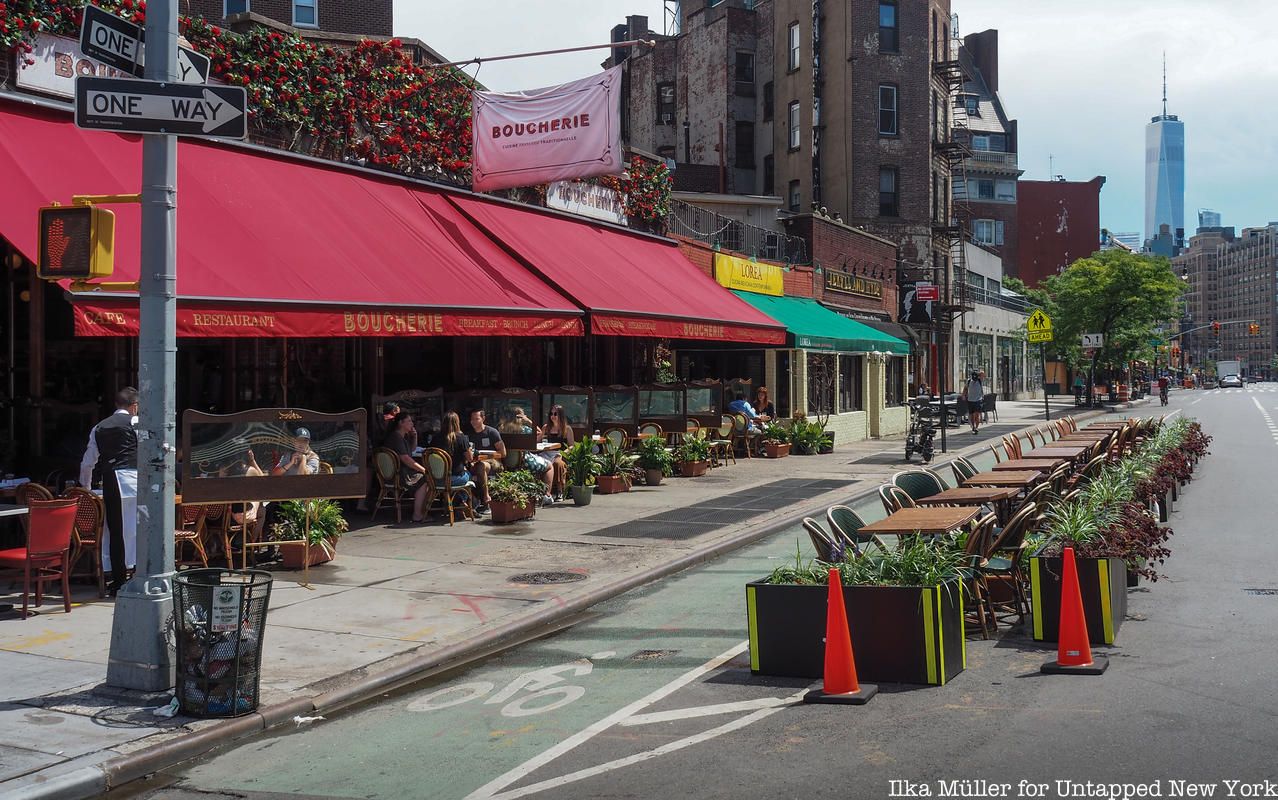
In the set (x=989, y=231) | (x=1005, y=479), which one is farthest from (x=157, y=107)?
(x=989, y=231)

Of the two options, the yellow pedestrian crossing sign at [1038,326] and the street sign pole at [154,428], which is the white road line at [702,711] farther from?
the yellow pedestrian crossing sign at [1038,326]

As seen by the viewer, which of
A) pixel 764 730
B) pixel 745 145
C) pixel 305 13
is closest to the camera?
pixel 764 730

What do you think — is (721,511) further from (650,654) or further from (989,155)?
(989,155)

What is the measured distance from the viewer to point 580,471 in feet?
56.6

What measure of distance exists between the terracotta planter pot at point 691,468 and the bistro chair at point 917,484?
30.1ft

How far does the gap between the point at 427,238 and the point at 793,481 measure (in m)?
8.30

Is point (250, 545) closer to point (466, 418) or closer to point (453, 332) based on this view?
point (453, 332)

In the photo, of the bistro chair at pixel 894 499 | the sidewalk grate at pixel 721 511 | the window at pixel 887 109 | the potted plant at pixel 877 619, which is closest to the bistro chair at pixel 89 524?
the sidewalk grate at pixel 721 511

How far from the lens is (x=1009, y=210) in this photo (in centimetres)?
9862

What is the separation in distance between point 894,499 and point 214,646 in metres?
6.24

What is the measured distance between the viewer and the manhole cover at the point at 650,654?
324 inches

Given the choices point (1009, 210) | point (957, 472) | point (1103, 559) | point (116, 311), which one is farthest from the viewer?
point (1009, 210)

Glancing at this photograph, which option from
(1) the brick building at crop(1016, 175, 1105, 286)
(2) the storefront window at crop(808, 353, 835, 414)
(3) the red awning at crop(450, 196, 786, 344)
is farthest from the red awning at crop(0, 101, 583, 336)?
(1) the brick building at crop(1016, 175, 1105, 286)

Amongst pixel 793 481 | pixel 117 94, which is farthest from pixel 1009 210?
pixel 117 94
